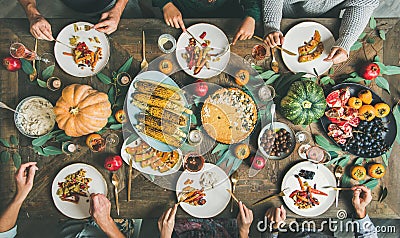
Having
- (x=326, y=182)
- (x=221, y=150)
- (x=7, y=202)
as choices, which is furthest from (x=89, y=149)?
(x=326, y=182)

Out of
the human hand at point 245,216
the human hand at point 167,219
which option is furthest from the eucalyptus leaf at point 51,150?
the human hand at point 245,216

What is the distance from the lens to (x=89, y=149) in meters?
1.95

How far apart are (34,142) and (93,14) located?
2.73 feet

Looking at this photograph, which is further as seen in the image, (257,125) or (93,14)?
(93,14)

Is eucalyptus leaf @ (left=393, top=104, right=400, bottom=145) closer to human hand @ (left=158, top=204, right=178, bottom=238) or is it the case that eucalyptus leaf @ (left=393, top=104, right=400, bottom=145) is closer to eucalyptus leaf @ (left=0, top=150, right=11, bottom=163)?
human hand @ (left=158, top=204, right=178, bottom=238)

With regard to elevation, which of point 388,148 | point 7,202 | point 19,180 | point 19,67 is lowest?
point 7,202

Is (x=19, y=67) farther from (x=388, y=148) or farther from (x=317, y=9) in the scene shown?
(x=388, y=148)

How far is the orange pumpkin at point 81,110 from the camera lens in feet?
5.96

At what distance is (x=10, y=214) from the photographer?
6.30ft

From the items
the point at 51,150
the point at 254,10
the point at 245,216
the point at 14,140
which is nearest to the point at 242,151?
the point at 245,216

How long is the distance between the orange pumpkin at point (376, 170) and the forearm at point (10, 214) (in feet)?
6.21

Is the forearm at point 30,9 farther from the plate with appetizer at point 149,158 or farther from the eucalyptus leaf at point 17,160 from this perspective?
the plate with appetizer at point 149,158

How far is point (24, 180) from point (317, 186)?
Result: 1.59 metres

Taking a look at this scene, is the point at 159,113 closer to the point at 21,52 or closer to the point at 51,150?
the point at 51,150
